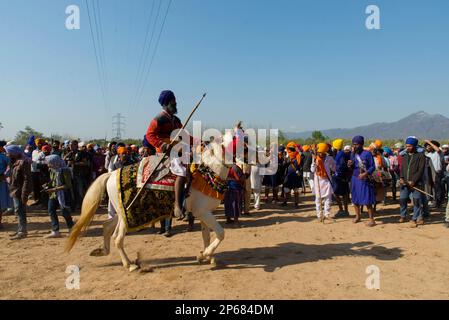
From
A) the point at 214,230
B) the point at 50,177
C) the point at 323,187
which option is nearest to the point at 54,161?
the point at 50,177

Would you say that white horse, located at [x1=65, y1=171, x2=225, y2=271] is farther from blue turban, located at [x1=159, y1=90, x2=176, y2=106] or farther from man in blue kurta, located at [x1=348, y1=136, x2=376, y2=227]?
man in blue kurta, located at [x1=348, y1=136, x2=376, y2=227]

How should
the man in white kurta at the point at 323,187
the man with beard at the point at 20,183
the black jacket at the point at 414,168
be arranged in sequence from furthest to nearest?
the man in white kurta at the point at 323,187 < the black jacket at the point at 414,168 < the man with beard at the point at 20,183

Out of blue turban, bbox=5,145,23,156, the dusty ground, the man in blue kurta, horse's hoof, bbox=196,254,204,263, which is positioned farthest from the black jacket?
blue turban, bbox=5,145,23,156

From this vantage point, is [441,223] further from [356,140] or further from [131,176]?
[131,176]

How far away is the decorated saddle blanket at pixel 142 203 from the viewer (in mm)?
5145

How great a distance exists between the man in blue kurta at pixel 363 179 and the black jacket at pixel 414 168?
0.95 m

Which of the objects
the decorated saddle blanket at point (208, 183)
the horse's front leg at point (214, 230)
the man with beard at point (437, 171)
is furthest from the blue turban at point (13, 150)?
the man with beard at point (437, 171)

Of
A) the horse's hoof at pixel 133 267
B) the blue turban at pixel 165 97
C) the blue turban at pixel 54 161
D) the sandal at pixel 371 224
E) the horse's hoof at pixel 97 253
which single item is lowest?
the sandal at pixel 371 224

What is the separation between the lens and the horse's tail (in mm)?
5266

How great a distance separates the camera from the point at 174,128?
5348 millimetres

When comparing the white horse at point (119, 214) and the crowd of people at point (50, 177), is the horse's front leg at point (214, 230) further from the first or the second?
the crowd of people at point (50, 177)

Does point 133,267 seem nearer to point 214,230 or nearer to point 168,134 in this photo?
point 214,230

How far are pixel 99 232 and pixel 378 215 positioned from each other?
322 inches
